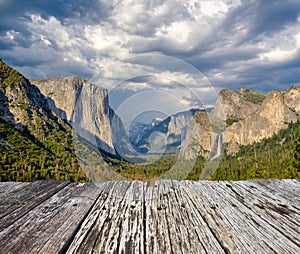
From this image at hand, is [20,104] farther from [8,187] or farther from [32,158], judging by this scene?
[8,187]

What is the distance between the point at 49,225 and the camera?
1.87 meters

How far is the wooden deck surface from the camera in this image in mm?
1582

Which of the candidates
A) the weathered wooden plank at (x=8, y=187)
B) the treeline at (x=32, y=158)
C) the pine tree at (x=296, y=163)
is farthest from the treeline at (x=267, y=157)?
the weathered wooden plank at (x=8, y=187)

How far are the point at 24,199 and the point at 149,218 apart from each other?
1322mm

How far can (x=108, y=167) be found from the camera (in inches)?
188

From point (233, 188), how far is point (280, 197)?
53 centimetres

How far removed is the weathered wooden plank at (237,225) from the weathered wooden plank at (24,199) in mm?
1542

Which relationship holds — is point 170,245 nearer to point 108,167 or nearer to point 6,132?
point 108,167

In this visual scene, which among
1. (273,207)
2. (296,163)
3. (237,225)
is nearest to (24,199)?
(237,225)

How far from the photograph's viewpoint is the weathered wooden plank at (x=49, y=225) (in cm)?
156

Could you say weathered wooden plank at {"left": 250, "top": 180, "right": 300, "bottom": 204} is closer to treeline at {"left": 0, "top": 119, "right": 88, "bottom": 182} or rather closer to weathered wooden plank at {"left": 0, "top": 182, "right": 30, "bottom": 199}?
weathered wooden plank at {"left": 0, "top": 182, "right": 30, "bottom": 199}

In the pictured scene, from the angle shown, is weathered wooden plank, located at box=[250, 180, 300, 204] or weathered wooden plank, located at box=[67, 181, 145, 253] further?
weathered wooden plank, located at box=[250, 180, 300, 204]

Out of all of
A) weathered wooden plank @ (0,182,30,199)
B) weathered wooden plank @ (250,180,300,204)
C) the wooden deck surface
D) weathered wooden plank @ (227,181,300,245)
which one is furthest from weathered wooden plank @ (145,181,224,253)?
weathered wooden plank @ (0,182,30,199)

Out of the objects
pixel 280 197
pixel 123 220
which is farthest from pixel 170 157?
pixel 123 220
